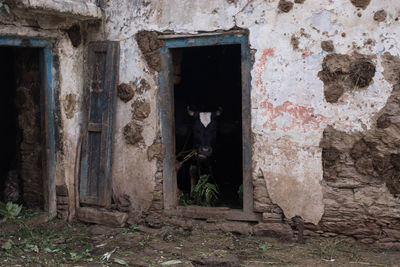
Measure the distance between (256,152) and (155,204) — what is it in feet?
5.20

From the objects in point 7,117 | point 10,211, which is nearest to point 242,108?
point 10,211

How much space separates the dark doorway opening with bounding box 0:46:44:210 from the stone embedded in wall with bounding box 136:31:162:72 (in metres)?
1.45

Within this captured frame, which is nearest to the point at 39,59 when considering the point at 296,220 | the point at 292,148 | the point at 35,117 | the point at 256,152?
the point at 35,117

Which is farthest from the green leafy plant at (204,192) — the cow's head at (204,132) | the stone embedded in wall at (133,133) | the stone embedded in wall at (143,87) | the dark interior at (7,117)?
the dark interior at (7,117)

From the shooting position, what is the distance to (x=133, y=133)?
6.41 metres

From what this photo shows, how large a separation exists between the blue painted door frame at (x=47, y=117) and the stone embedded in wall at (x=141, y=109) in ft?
3.73

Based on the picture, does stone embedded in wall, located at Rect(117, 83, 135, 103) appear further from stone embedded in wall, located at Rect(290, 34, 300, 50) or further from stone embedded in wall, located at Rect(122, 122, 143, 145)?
stone embedded in wall, located at Rect(290, 34, 300, 50)

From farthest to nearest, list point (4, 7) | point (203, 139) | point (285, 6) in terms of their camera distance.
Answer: point (203, 139) < point (285, 6) < point (4, 7)

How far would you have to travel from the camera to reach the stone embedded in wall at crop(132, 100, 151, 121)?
6.34m

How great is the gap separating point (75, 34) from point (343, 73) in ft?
11.8

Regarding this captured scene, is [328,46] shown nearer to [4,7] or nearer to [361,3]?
[361,3]

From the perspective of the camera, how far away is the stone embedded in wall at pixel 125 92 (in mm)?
6398

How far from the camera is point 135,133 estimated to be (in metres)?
6.41

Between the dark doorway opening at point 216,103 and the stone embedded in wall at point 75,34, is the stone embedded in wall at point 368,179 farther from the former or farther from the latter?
the stone embedded in wall at point 75,34
